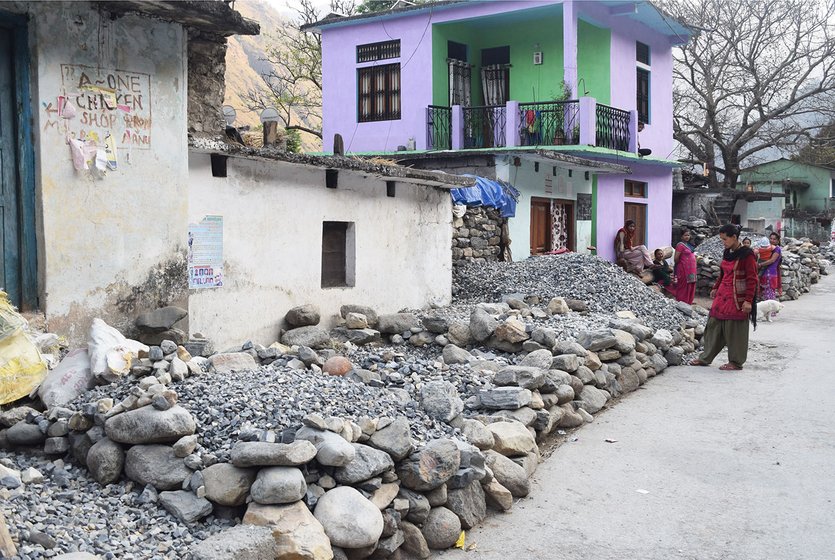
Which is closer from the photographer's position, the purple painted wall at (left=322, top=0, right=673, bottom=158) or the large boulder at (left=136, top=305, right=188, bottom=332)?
the large boulder at (left=136, top=305, right=188, bottom=332)

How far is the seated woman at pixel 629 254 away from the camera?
1830 centimetres

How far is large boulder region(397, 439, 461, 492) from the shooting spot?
488cm

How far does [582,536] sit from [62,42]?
5.31 m

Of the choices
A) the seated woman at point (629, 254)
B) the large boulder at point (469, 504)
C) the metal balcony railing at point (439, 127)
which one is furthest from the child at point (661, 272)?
the large boulder at point (469, 504)

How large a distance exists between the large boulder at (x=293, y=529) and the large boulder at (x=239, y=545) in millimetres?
55

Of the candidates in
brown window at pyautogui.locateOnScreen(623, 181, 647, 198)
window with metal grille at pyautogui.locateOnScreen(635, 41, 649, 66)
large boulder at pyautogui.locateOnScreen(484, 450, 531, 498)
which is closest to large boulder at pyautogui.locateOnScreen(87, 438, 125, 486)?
large boulder at pyautogui.locateOnScreen(484, 450, 531, 498)

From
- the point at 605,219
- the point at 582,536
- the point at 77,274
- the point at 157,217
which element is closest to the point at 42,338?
the point at 77,274

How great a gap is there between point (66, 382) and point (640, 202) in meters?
19.3

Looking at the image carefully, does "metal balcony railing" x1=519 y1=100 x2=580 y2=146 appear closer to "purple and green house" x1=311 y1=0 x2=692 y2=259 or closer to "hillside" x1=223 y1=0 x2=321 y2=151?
"purple and green house" x1=311 y1=0 x2=692 y2=259

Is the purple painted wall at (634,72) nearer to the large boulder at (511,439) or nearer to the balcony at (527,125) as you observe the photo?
the balcony at (527,125)

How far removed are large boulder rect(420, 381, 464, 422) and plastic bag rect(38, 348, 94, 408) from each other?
2.40 m

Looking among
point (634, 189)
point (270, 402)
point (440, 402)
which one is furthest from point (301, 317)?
point (634, 189)

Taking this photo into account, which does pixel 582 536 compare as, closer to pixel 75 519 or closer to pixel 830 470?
pixel 830 470

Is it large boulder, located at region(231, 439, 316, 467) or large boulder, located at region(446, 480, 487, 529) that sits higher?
large boulder, located at region(231, 439, 316, 467)
